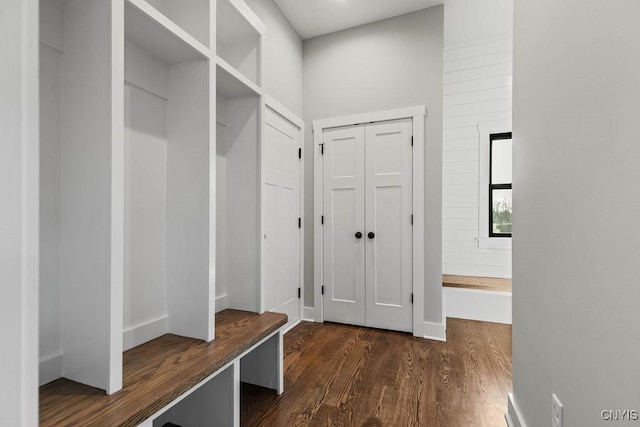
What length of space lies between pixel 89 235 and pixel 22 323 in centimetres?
48

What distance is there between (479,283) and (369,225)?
52.2 inches

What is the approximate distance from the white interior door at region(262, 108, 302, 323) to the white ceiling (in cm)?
105

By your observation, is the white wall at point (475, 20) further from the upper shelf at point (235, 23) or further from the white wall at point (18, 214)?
the white wall at point (18, 214)

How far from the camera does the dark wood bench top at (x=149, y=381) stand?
92cm

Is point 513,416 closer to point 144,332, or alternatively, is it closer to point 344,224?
point 144,332

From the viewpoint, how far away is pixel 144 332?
1.46 metres

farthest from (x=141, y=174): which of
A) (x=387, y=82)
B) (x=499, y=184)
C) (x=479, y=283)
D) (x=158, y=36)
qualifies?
(x=499, y=184)

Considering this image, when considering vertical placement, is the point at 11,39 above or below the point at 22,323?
above

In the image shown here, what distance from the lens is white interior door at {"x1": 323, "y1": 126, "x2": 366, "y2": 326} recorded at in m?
3.09

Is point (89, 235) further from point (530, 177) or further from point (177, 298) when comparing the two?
point (530, 177)

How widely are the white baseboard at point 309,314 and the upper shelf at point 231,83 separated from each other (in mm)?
2248

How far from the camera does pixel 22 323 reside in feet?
2.16

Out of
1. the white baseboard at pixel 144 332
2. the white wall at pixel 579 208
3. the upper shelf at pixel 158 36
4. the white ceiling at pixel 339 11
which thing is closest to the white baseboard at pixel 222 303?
the white baseboard at pixel 144 332

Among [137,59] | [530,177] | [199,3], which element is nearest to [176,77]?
[137,59]
